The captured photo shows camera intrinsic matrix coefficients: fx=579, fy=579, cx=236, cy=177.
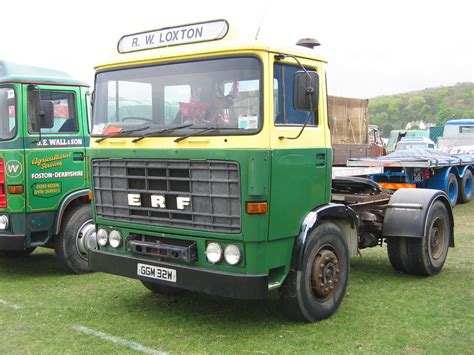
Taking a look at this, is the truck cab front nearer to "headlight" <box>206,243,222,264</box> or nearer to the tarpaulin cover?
"headlight" <box>206,243,222,264</box>

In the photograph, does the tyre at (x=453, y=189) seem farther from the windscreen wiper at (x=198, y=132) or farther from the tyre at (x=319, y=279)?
the windscreen wiper at (x=198, y=132)

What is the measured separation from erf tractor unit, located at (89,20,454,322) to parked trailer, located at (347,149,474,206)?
8.13m

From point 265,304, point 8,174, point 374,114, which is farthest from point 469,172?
point 374,114

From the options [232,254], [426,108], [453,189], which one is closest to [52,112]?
[232,254]

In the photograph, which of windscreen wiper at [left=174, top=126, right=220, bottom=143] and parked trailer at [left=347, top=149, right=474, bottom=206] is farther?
parked trailer at [left=347, top=149, right=474, bottom=206]

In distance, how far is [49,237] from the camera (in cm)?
737

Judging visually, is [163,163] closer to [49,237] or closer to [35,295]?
[35,295]

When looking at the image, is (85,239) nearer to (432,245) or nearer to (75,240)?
(75,240)

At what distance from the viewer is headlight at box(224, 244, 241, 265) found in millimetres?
4762

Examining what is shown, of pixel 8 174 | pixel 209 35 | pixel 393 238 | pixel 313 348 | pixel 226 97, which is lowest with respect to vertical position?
pixel 313 348

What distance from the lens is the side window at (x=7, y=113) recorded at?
22.9 feet

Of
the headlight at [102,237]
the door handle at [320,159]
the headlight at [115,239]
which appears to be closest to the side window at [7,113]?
the headlight at [102,237]

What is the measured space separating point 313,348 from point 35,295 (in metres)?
3.35

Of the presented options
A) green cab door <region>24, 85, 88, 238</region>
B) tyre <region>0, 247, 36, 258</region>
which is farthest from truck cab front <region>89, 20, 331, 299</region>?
tyre <region>0, 247, 36, 258</region>
